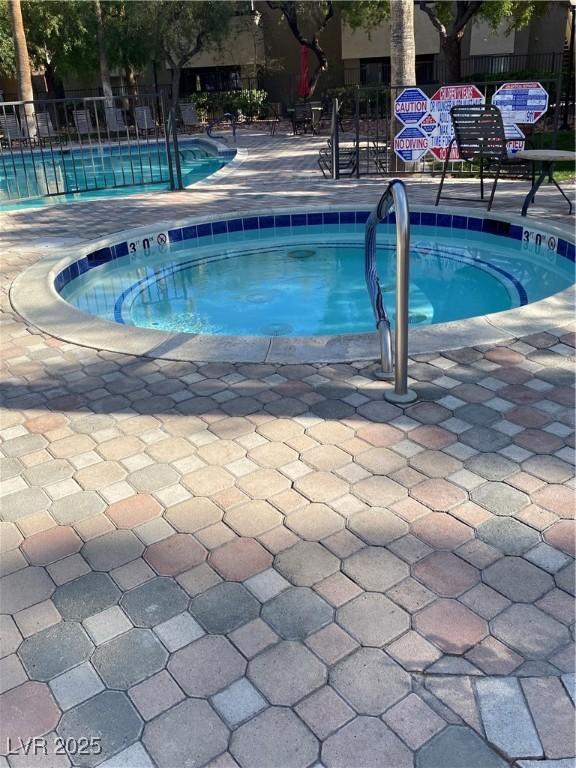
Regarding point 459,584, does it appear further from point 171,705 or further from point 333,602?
point 171,705

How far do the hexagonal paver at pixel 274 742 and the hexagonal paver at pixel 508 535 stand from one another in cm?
95

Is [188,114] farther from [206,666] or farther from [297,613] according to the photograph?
[206,666]

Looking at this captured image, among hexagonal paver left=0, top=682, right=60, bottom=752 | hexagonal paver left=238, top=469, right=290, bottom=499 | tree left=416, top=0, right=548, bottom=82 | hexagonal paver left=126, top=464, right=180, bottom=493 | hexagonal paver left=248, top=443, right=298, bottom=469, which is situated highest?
tree left=416, top=0, right=548, bottom=82

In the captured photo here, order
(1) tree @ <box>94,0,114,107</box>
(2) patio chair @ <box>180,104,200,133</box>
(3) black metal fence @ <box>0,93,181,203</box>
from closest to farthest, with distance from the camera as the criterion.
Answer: (3) black metal fence @ <box>0,93,181,203</box>, (2) patio chair @ <box>180,104,200,133</box>, (1) tree @ <box>94,0,114,107</box>

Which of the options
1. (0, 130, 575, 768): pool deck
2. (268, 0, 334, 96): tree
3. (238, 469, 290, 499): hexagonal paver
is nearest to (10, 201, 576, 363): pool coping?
(0, 130, 575, 768): pool deck

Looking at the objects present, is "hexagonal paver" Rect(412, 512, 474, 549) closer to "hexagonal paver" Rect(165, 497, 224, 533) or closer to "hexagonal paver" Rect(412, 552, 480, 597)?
"hexagonal paver" Rect(412, 552, 480, 597)

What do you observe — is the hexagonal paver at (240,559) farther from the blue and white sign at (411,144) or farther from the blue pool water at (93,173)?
the blue pool water at (93,173)

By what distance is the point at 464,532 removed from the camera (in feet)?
7.64

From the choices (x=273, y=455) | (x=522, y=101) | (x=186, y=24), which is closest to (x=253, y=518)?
(x=273, y=455)

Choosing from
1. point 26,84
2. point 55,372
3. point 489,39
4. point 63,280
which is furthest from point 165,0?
point 55,372

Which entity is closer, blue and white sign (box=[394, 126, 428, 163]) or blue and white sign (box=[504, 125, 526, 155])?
blue and white sign (box=[504, 125, 526, 155])

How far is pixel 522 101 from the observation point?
29.2ft

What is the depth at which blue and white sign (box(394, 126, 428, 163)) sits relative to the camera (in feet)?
31.5

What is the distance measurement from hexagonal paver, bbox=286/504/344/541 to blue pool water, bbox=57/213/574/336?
316cm
